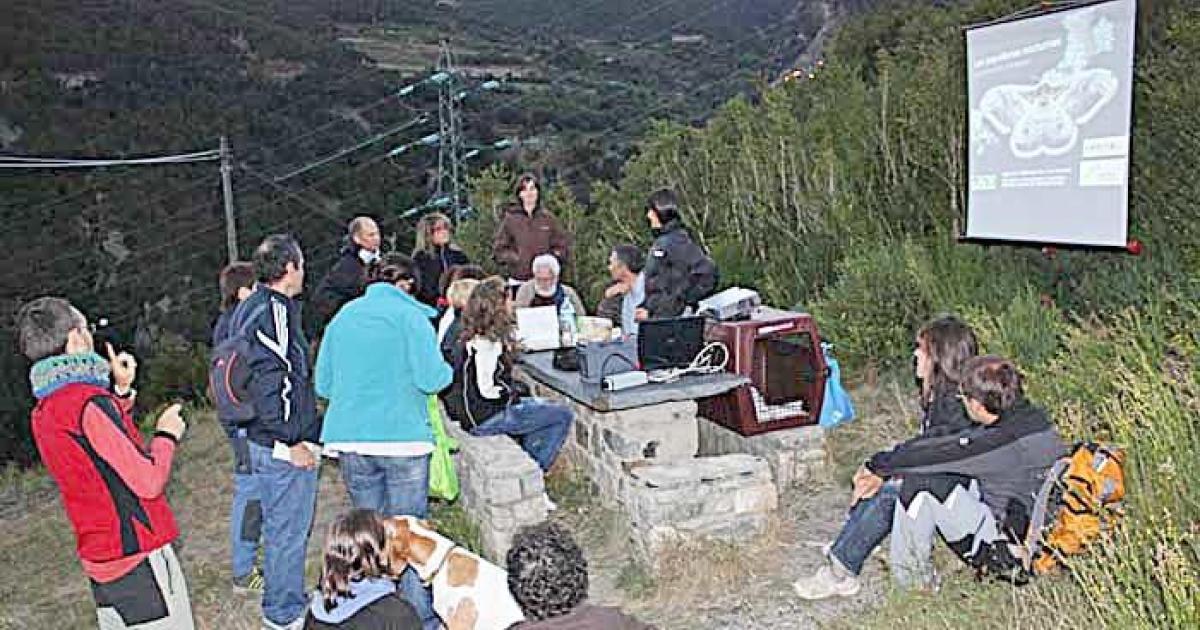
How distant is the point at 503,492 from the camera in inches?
198

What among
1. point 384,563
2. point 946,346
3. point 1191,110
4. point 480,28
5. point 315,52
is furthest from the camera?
point 480,28

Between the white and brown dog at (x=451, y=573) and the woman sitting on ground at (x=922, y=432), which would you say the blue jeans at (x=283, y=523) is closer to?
the white and brown dog at (x=451, y=573)

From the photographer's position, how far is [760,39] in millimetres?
33188

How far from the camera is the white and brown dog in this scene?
11.0 feet

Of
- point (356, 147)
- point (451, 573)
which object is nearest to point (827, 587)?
point (451, 573)

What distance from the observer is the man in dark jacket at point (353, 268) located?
6.30m

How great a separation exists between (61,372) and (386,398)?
132cm

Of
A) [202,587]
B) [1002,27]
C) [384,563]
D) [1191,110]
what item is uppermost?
[1002,27]

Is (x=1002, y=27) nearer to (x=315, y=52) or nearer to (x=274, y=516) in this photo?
(x=274, y=516)

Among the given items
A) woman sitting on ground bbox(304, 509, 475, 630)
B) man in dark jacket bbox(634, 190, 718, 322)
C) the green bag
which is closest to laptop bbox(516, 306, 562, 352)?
man in dark jacket bbox(634, 190, 718, 322)

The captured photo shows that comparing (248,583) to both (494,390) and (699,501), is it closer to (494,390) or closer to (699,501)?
(494,390)

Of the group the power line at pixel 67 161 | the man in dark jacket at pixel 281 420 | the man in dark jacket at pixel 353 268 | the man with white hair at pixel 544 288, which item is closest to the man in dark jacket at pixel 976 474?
the man in dark jacket at pixel 281 420

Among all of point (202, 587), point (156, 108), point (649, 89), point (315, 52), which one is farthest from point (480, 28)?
point (202, 587)

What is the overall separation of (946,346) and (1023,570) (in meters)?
0.92
